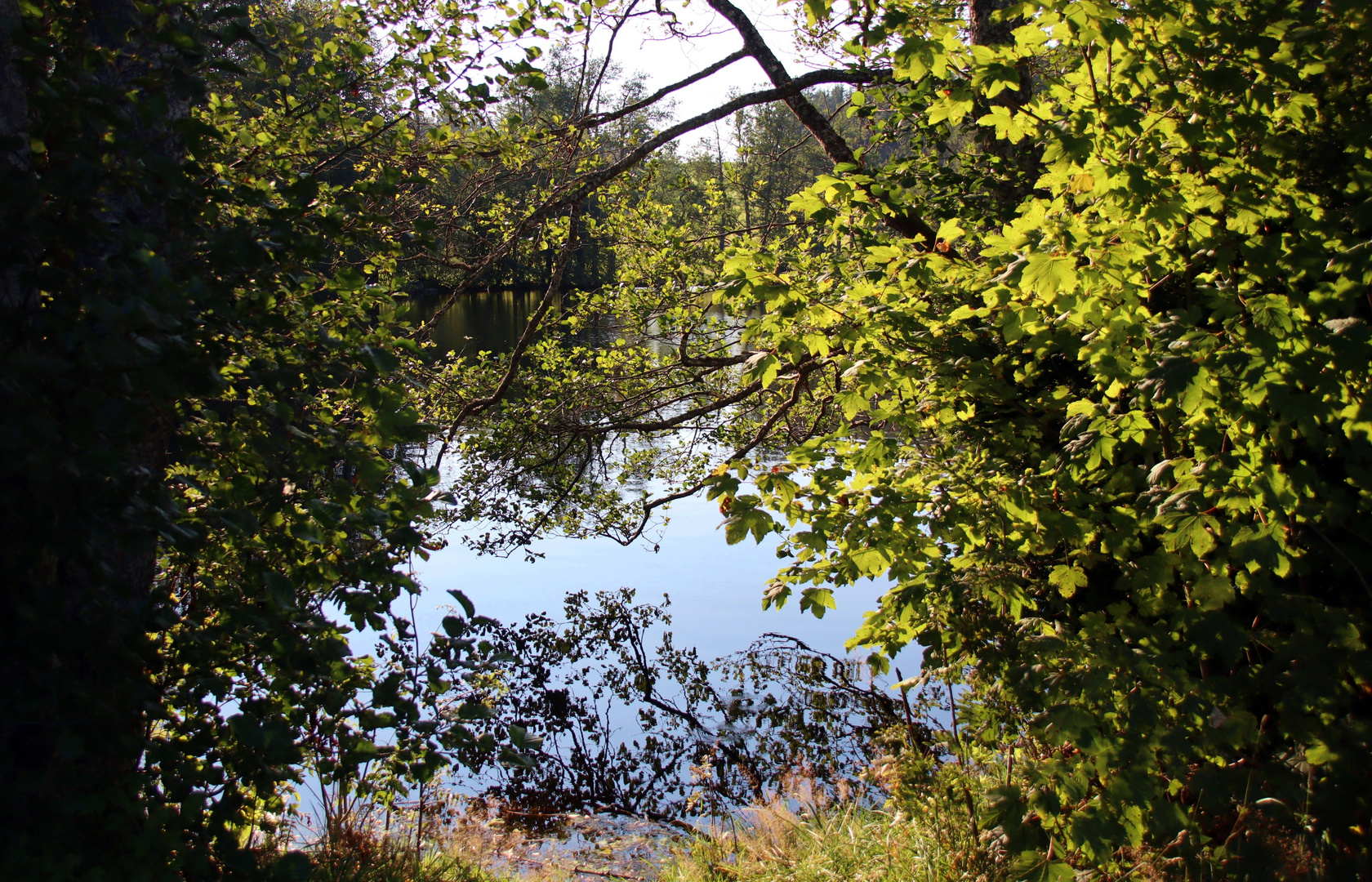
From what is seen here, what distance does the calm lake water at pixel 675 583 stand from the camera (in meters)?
8.41

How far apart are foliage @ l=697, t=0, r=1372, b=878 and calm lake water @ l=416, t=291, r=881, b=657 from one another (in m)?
4.76

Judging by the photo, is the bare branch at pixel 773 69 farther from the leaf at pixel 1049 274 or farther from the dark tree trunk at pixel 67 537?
the dark tree trunk at pixel 67 537

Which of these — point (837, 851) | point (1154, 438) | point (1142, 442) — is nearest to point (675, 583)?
point (837, 851)

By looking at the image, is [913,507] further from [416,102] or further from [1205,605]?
[416,102]

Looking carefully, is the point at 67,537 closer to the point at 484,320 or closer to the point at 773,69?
the point at 773,69

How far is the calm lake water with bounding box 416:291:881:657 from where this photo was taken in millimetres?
8406

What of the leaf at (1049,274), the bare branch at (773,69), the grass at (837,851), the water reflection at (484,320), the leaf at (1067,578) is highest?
the water reflection at (484,320)

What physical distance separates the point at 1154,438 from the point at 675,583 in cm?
723

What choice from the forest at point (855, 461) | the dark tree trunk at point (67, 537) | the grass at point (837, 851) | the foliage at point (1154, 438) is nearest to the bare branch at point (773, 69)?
the forest at point (855, 461)

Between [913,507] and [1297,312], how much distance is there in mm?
1167

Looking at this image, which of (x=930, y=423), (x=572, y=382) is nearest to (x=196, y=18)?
(x=930, y=423)

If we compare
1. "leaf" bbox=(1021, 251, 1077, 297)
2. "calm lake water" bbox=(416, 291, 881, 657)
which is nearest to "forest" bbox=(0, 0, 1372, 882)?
"leaf" bbox=(1021, 251, 1077, 297)

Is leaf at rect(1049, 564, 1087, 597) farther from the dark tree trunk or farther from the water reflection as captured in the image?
the water reflection

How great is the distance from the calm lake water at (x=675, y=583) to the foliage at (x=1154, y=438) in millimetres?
4764
